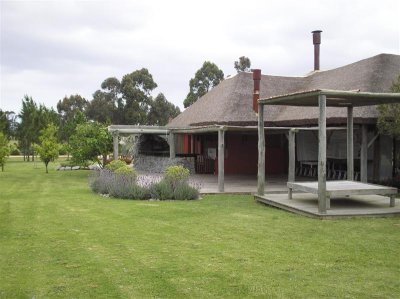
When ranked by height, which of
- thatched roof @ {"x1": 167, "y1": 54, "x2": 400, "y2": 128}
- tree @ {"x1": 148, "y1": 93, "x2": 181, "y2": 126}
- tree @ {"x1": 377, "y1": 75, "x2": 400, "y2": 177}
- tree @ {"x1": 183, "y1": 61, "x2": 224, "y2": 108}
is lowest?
tree @ {"x1": 377, "y1": 75, "x2": 400, "y2": 177}

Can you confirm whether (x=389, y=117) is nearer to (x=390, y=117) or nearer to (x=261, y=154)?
(x=390, y=117)

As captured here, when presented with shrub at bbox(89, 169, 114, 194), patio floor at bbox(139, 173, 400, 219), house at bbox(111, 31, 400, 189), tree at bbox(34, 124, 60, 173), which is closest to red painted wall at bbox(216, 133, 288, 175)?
house at bbox(111, 31, 400, 189)

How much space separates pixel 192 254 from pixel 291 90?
54.5 ft

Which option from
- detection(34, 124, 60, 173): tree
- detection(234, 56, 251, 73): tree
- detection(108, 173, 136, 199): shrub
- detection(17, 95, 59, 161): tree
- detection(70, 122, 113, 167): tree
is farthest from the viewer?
detection(234, 56, 251, 73): tree

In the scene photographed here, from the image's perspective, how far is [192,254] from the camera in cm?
668

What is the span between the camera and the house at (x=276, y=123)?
15.4 m

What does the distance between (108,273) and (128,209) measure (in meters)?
5.22

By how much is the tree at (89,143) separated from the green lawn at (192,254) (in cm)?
1147

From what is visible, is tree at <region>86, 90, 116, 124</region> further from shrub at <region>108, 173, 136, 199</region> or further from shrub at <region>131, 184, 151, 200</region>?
shrub at <region>131, 184, 151, 200</region>

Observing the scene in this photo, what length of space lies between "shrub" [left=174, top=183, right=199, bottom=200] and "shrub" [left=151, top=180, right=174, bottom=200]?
0.48ft

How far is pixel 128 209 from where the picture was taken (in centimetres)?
1093

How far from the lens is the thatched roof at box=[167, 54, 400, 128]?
15.6 m

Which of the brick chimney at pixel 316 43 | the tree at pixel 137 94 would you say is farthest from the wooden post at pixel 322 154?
the tree at pixel 137 94

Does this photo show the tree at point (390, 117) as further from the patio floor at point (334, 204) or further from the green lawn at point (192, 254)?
the green lawn at point (192, 254)
